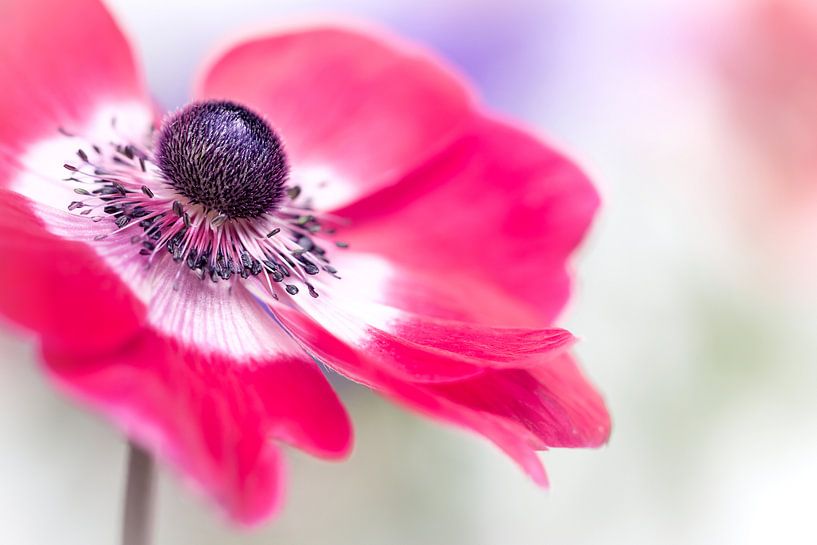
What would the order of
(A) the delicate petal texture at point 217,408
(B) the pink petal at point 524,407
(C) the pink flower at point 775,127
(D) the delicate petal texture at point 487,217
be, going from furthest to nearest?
(C) the pink flower at point 775,127 → (D) the delicate petal texture at point 487,217 → (B) the pink petal at point 524,407 → (A) the delicate petal texture at point 217,408

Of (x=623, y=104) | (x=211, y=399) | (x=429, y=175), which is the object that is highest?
(x=623, y=104)

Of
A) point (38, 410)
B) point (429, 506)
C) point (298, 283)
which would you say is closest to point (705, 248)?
point (429, 506)

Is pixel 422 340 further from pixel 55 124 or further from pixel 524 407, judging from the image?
pixel 55 124

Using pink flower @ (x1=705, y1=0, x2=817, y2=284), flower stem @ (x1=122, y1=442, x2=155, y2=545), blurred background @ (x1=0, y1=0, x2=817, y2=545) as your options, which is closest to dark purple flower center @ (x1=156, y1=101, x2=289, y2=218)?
flower stem @ (x1=122, y1=442, x2=155, y2=545)

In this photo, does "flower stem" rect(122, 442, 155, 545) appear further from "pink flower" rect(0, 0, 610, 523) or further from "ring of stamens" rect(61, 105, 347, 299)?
"ring of stamens" rect(61, 105, 347, 299)

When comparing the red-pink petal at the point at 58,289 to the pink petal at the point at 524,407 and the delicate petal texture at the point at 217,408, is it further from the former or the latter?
the pink petal at the point at 524,407

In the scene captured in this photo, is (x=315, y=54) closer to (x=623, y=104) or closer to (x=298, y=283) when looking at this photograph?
(x=298, y=283)

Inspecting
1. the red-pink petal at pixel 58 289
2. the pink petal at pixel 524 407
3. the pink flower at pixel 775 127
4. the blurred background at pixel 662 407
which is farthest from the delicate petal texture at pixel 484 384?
the pink flower at pixel 775 127

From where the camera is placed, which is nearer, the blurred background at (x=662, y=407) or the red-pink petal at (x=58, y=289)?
the red-pink petal at (x=58, y=289)
